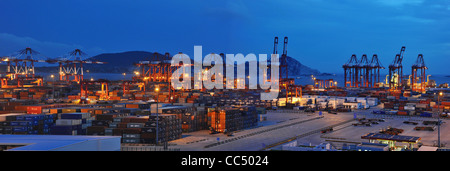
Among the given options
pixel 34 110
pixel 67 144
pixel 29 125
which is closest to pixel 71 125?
pixel 29 125

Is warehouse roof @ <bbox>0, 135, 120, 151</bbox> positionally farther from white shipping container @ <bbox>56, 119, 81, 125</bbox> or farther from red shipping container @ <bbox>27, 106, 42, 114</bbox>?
red shipping container @ <bbox>27, 106, 42, 114</bbox>

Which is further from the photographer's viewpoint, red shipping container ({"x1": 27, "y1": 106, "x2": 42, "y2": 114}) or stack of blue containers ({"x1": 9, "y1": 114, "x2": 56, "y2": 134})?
red shipping container ({"x1": 27, "y1": 106, "x2": 42, "y2": 114})

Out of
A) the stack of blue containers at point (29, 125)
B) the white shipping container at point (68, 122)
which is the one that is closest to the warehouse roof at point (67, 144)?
the white shipping container at point (68, 122)

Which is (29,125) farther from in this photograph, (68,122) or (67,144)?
(67,144)

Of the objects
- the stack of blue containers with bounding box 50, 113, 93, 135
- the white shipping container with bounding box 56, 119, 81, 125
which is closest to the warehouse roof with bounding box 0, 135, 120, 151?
the stack of blue containers with bounding box 50, 113, 93, 135

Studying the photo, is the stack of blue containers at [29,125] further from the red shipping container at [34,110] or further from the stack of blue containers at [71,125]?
the red shipping container at [34,110]

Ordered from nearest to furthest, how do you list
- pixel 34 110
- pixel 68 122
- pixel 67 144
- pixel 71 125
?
pixel 67 144 < pixel 71 125 < pixel 68 122 < pixel 34 110

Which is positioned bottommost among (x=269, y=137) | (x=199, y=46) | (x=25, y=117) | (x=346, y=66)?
(x=269, y=137)
